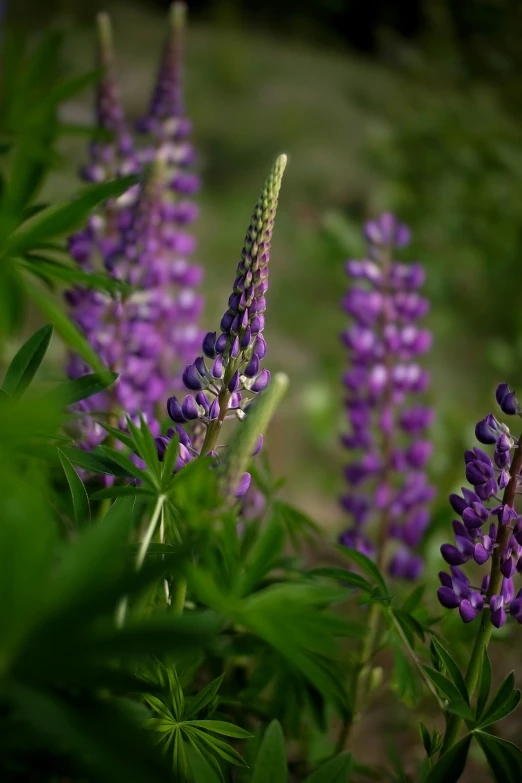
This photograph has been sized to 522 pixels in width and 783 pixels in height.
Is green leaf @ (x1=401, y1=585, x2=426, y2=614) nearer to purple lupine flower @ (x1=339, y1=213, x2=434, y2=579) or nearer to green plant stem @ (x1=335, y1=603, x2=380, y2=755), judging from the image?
green plant stem @ (x1=335, y1=603, x2=380, y2=755)

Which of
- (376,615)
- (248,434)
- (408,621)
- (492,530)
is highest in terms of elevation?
(248,434)

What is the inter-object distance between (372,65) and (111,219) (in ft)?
15.4

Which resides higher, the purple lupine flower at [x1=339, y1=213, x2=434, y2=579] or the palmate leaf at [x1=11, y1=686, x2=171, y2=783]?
the palmate leaf at [x1=11, y1=686, x2=171, y2=783]

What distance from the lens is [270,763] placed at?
2.20ft

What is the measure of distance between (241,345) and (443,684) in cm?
38

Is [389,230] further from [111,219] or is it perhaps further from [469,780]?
[469,780]

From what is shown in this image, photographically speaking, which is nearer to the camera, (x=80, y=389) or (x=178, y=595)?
(x=178, y=595)

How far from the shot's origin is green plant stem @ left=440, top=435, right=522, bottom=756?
740 millimetres

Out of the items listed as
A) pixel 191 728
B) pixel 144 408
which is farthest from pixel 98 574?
pixel 144 408

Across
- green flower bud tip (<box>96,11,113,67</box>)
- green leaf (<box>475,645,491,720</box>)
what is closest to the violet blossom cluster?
green flower bud tip (<box>96,11,113,67</box>)

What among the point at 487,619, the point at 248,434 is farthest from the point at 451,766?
the point at 248,434

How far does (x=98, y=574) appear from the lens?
1.53 feet

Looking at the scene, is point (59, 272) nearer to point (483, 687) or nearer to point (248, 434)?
point (248, 434)

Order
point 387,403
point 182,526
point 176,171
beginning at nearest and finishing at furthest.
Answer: point 182,526, point 387,403, point 176,171
